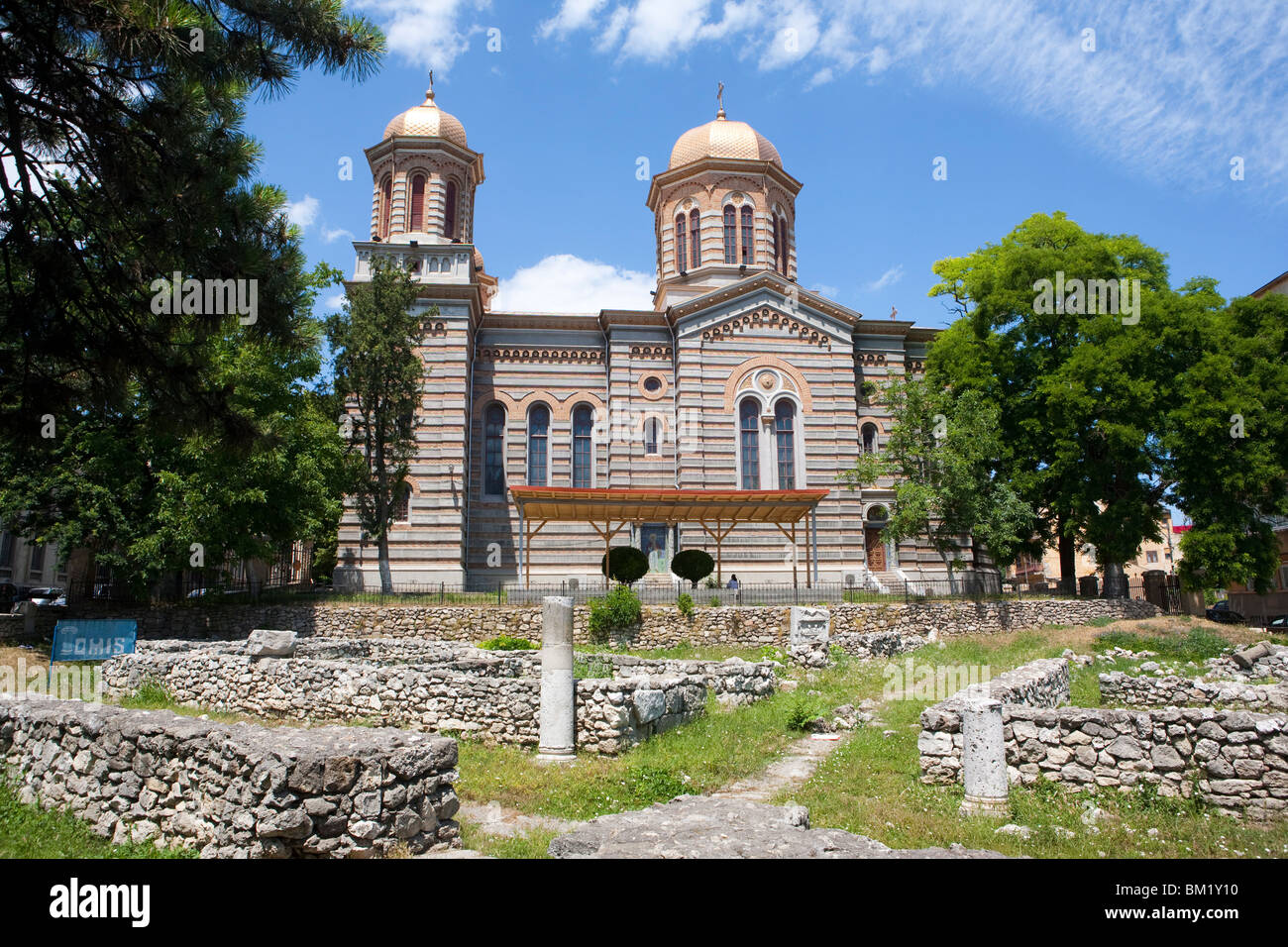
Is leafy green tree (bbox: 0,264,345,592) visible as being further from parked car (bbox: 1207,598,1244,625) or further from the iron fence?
parked car (bbox: 1207,598,1244,625)

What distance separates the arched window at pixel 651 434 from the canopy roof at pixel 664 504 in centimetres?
413

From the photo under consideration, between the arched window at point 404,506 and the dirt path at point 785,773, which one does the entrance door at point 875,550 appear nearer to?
the arched window at point 404,506

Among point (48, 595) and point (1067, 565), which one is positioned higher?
point (1067, 565)

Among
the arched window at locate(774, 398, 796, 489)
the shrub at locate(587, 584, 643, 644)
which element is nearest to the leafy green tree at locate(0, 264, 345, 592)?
the shrub at locate(587, 584, 643, 644)

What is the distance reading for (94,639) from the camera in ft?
46.6

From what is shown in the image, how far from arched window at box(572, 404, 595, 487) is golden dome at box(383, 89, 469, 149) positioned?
1155cm

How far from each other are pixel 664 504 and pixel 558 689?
42.6 ft

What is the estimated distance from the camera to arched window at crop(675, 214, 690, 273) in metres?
33.1

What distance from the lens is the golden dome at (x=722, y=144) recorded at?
3309cm

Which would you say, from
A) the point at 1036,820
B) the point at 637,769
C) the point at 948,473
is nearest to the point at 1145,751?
the point at 1036,820

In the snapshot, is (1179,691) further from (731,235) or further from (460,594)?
(731,235)

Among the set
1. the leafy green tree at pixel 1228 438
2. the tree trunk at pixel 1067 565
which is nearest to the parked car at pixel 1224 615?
the leafy green tree at pixel 1228 438

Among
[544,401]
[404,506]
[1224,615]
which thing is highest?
[544,401]
